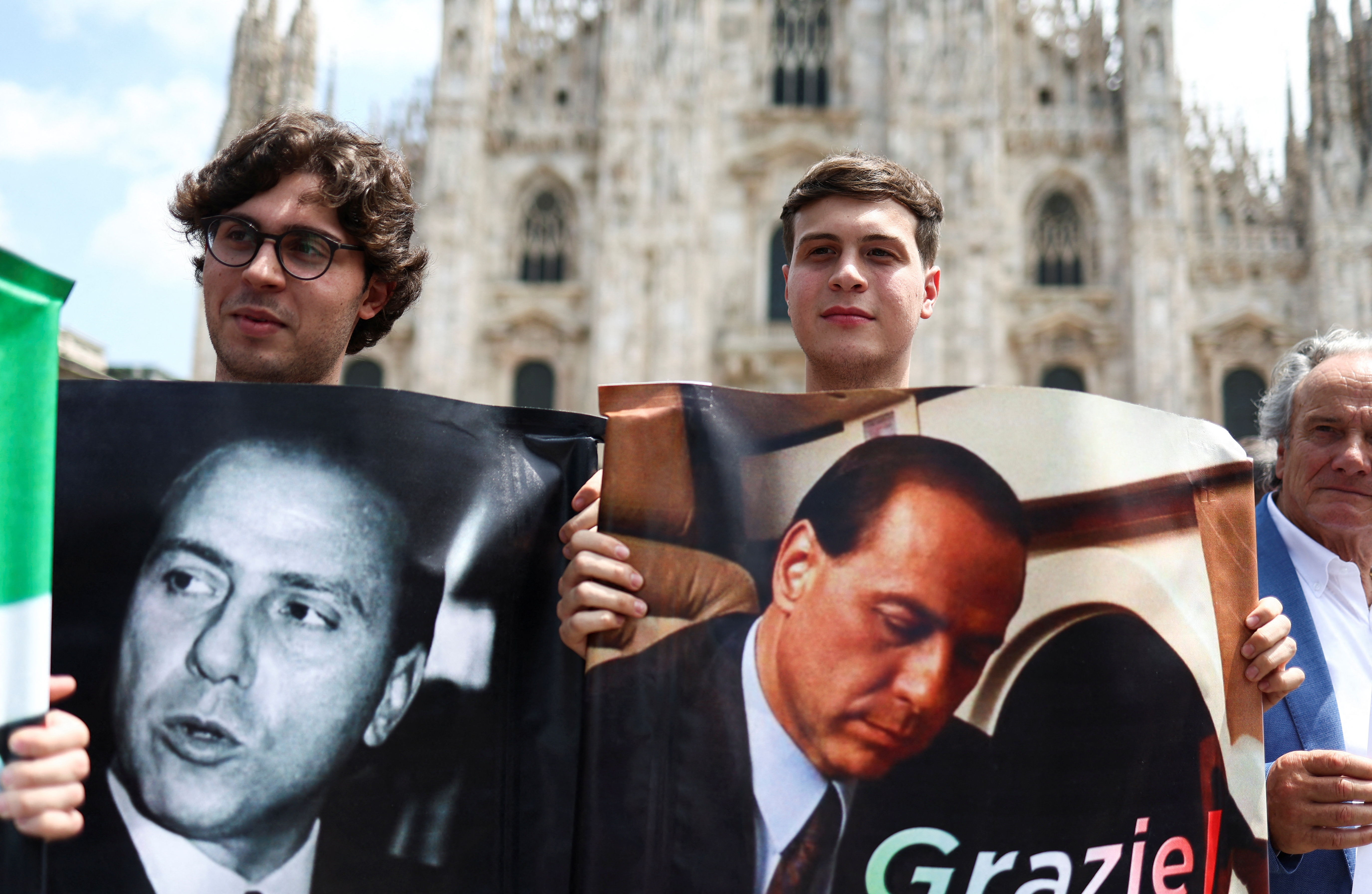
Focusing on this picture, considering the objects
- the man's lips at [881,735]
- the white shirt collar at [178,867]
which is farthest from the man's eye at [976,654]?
the white shirt collar at [178,867]

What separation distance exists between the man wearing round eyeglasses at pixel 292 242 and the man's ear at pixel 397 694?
521mm

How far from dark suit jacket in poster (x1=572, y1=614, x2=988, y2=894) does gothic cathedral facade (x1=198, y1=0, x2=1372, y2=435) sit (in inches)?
634

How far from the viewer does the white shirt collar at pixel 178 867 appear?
143 cm

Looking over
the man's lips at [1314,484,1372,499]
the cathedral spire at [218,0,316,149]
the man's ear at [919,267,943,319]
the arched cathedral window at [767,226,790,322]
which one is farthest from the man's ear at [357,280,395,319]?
the cathedral spire at [218,0,316,149]

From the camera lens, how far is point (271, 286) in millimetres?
1719

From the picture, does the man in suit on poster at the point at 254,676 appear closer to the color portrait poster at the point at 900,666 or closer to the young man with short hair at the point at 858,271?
the color portrait poster at the point at 900,666

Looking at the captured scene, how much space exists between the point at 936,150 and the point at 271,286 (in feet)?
58.2

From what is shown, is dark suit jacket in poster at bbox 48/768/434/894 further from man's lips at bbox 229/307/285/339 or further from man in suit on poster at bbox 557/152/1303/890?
man in suit on poster at bbox 557/152/1303/890

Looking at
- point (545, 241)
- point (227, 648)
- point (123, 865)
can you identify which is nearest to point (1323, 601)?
point (227, 648)

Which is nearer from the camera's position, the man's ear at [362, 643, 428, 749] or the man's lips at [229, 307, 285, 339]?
the man's ear at [362, 643, 428, 749]

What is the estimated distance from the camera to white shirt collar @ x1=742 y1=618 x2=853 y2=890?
1476 mm

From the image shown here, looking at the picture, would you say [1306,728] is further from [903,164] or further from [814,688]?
[903,164]

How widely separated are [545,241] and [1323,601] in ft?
59.9

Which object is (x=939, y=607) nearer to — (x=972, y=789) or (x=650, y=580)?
(x=972, y=789)
